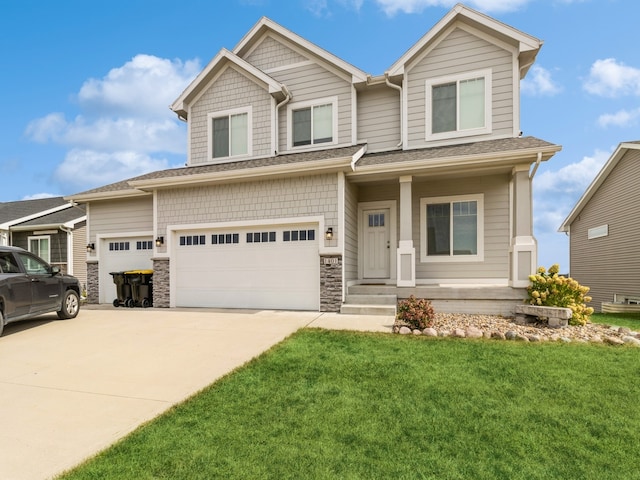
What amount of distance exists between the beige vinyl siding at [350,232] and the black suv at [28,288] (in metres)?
6.65

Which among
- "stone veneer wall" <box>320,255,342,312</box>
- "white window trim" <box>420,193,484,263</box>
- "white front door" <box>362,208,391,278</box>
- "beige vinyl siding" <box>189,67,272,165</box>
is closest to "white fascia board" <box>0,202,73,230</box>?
"beige vinyl siding" <box>189,67,272,165</box>

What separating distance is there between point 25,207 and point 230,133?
1675cm

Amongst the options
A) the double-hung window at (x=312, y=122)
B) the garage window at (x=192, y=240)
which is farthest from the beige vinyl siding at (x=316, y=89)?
the garage window at (x=192, y=240)

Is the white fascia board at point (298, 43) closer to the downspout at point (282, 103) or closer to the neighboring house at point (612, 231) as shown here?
the downspout at point (282, 103)

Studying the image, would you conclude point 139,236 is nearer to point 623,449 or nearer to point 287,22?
point 287,22

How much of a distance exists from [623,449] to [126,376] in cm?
509

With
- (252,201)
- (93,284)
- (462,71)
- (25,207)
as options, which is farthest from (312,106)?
(25,207)

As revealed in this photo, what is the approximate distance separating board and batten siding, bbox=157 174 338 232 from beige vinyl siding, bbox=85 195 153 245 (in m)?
1.49

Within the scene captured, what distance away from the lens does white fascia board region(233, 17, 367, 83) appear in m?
10.1

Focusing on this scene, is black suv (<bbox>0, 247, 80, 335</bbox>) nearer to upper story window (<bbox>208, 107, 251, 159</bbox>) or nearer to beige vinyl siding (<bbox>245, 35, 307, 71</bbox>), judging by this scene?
upper story window (<bbox>208, 107, 251, 159</bbox>)

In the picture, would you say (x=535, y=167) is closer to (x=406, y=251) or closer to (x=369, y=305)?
(x=406, y=251)

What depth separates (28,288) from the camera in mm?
6637

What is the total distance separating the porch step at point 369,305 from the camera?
809cm

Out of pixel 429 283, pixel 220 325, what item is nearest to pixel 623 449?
pixel 220 325
